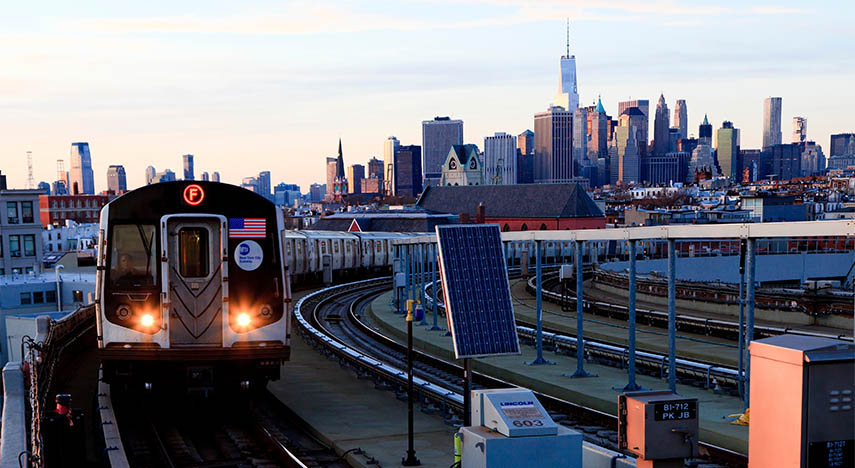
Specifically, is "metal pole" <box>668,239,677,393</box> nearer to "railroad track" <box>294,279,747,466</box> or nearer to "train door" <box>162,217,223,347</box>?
"railroad track" <box>294,279,747,466</box>

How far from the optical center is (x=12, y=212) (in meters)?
67.0

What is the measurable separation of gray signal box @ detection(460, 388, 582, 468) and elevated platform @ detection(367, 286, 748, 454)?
4957 mm

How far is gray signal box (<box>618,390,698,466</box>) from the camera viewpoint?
8117 mm

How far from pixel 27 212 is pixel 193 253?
61.9 metres

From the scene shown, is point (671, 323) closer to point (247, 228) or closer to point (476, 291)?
point (476, 291)

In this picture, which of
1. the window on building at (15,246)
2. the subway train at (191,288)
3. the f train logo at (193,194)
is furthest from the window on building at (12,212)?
the f train logo at (193,194)

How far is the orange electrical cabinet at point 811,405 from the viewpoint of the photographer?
670 cm

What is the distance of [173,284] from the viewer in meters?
13.9

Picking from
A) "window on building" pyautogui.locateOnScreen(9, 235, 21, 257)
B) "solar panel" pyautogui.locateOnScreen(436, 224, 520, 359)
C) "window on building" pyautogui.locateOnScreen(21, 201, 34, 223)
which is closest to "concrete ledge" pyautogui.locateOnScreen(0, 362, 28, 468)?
"solar panel" pyautogui.locateOnScreen(436, 224, 520, 359)

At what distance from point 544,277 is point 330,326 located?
30479 mm

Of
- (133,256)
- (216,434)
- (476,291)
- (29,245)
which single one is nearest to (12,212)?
(29,245)

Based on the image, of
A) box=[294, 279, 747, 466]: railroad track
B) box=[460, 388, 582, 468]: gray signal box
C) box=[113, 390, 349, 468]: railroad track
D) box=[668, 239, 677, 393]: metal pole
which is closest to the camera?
box=[460, 388, 582, 468]: gray signal box

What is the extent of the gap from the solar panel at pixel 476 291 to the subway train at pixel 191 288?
→ 3103 millimetres

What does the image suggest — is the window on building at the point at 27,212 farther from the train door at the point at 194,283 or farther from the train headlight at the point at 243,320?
the train headlight at the point at 243,320
